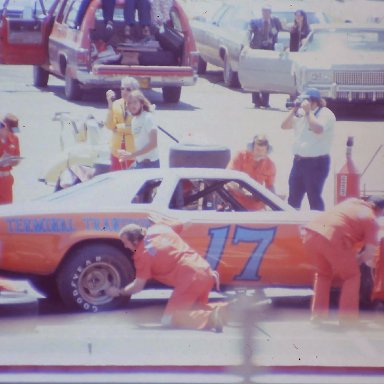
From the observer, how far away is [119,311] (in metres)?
8.00

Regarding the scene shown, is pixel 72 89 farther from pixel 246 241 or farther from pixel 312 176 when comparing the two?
pixel 246 241

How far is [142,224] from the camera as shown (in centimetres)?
792

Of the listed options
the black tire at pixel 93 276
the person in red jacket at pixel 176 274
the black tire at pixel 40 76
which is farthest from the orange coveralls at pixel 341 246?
the black tire at pixel 40 76

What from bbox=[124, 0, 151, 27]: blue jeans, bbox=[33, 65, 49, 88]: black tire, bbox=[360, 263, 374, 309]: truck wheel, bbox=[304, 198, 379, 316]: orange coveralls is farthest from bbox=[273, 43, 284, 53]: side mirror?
bbox=[304, 198, 379, 316]: orange coveralls

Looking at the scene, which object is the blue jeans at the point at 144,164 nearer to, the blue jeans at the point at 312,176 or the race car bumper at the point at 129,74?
the blue jeans at the point at 312,176

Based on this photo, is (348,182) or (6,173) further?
(348,182)

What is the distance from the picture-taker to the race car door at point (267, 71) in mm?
14836

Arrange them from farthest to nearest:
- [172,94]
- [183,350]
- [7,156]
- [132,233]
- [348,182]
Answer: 1. [172,94]
2. [348,182]
3. [7,156]
4. [132,233]
5. [183,350]

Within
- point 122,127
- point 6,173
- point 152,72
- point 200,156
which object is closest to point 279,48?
point 152,72

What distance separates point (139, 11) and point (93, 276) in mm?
8234

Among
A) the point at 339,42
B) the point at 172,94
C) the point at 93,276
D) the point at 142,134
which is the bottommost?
the point at 172,94

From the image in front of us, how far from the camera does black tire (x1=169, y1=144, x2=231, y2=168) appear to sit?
10.2m

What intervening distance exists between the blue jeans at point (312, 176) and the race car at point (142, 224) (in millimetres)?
1674

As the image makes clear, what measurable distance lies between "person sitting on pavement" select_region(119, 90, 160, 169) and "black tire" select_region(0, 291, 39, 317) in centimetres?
178
